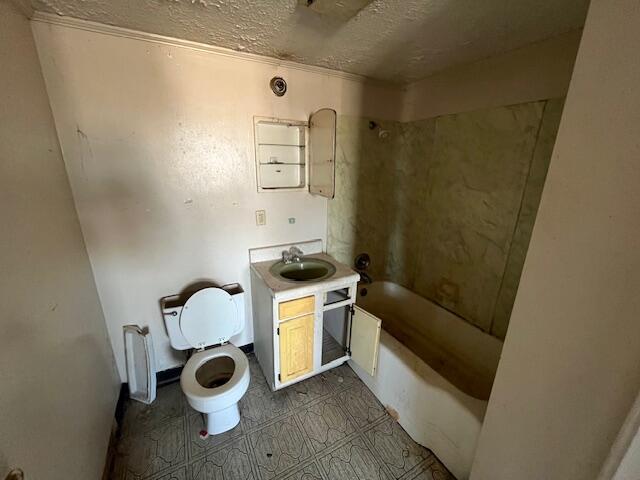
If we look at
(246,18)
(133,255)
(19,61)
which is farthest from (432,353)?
(19,61)

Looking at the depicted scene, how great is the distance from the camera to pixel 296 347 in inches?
61.4

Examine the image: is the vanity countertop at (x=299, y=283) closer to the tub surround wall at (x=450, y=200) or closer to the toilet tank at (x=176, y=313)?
the toilet tank at (x=176, y=313)

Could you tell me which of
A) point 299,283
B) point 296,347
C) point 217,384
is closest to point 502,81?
point 299,283

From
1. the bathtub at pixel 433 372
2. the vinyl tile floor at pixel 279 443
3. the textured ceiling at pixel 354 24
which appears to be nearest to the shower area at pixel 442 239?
the bathtub at pixel 433 372

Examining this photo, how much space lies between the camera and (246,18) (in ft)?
3.72

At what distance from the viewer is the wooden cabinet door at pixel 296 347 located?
151 centimetres

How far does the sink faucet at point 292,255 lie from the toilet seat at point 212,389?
691mm

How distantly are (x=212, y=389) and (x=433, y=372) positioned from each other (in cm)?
117

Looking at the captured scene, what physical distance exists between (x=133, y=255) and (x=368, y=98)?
6.48 ft

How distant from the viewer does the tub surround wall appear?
4.82ft

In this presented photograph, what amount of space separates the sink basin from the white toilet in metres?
0.34

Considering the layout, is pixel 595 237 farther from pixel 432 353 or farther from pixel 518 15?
pixel 432 353

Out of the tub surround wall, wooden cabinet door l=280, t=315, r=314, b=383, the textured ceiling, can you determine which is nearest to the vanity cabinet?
wooden cabinet door l=280, t=315, r=314, b=383

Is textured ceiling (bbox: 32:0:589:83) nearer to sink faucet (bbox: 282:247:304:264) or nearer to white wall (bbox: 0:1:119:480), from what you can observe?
white wall (bbox: 0:1:119:480)
